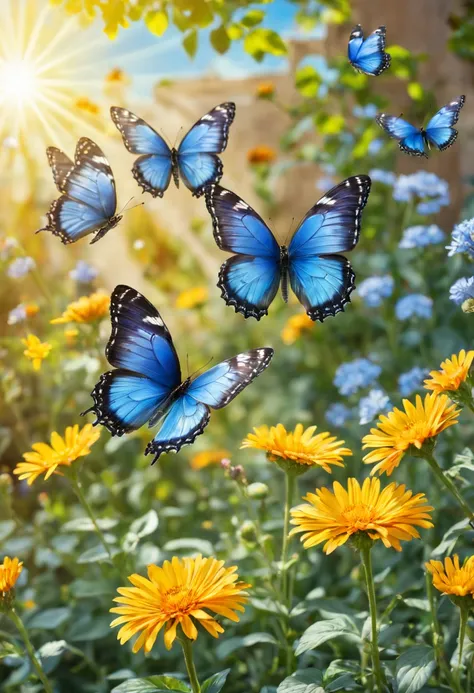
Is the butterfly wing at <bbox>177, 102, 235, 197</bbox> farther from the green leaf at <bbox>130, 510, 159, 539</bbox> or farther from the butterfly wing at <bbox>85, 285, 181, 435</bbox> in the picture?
the green leaf at <bbox>130, 510, 159, 539</bbox>

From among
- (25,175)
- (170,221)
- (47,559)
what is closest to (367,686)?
(47,559)

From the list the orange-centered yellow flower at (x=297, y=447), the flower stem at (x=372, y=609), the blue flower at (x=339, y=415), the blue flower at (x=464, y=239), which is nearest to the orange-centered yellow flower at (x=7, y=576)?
the orange-centered yellow flower at (x=297, y=447)

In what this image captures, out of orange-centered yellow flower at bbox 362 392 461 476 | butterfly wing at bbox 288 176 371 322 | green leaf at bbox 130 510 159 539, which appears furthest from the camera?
green leaf at bbox 130 510 159 539

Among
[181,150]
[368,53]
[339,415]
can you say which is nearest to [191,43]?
[181,150]

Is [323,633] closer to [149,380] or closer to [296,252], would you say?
[149,380]

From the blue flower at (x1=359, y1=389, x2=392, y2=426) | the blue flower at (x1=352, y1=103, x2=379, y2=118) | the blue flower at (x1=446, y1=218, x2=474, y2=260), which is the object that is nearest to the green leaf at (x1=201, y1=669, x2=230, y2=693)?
the blue flower at (x1=359, y1=389, x2=392, y2=426)

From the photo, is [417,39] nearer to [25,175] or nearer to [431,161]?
[431,161]
